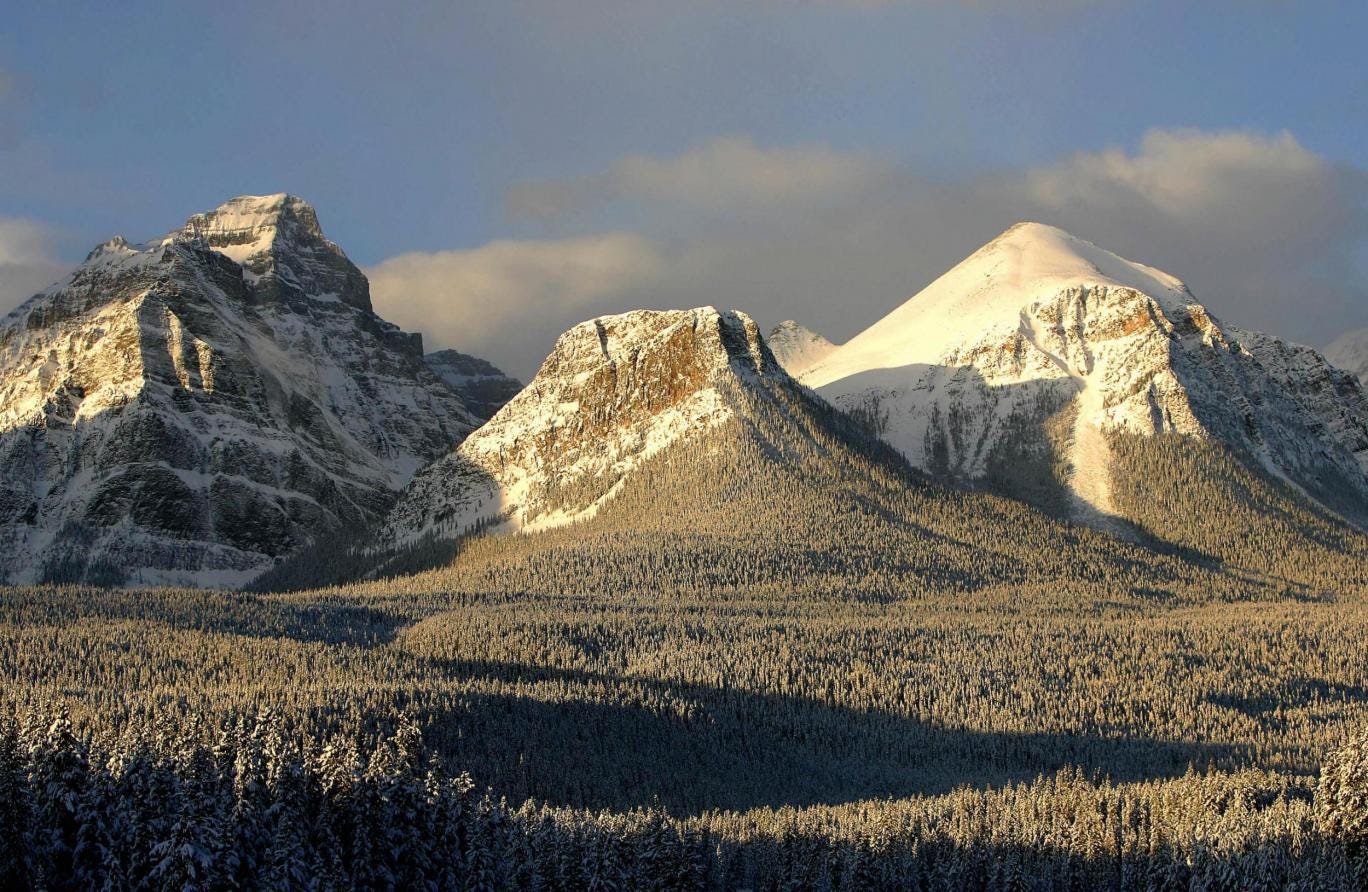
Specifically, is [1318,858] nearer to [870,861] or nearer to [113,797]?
[870,861]

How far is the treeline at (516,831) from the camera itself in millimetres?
121000

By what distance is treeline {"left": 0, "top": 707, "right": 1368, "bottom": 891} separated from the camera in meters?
121

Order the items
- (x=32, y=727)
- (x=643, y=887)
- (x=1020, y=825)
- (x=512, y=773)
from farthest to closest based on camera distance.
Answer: (x=512, y=773)
(x=1020, y=825)
(x=643, y=887)
(x=32, y=727)

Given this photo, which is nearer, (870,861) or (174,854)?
(174,854)

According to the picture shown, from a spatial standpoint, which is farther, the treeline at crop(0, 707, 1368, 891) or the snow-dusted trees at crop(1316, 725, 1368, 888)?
the snow-dusted trees at crop(1316, 725, 1368, 888)

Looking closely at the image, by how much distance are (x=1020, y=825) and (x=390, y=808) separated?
6466 centimetres

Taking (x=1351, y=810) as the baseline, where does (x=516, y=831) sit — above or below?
below

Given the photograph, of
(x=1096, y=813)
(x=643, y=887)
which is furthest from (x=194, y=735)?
(x=1096, y=813)

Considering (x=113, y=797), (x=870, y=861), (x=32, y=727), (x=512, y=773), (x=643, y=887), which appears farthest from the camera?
(x=512, y=773)

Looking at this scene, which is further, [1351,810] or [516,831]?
[1351,810]

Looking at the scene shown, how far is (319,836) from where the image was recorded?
416 ft

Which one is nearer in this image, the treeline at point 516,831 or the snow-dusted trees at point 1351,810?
the treeline at point 516,831

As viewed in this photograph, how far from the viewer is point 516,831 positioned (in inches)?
5704

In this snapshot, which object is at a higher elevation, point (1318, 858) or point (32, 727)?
point (32, 727)
